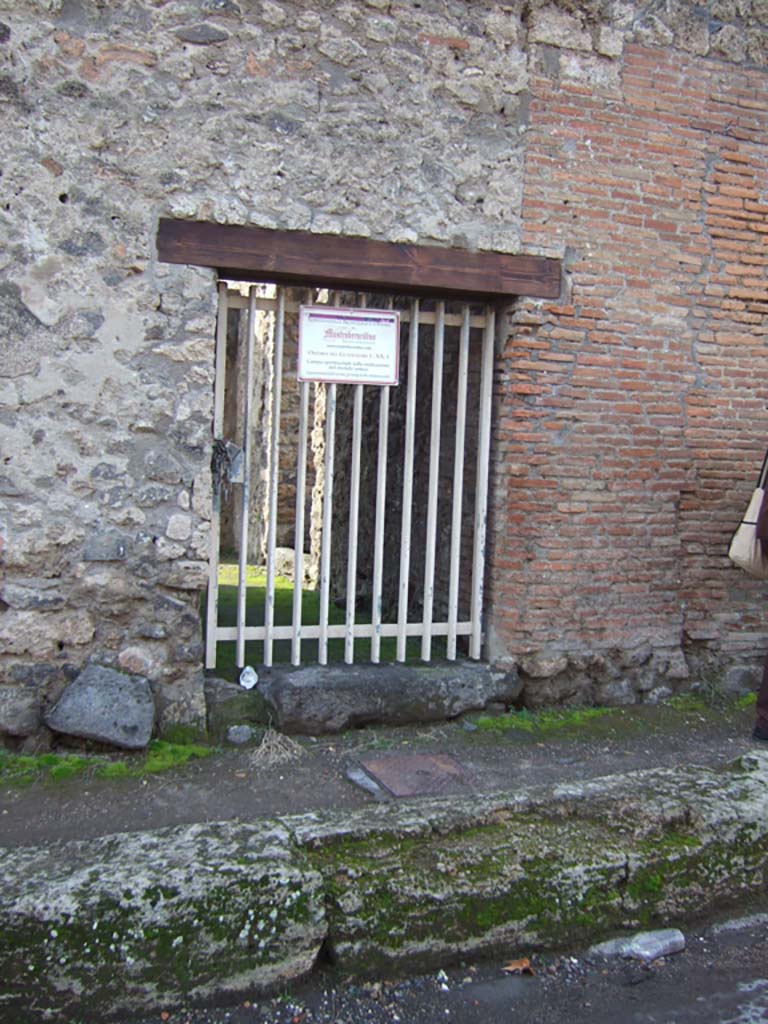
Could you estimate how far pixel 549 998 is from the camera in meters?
2.95

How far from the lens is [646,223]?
16.9 ft

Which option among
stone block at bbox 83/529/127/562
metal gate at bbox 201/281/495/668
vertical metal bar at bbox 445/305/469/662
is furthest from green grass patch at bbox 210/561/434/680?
stone block at bbox 83/529/127/562

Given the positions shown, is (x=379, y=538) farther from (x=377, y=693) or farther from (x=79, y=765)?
(x=79, y=765)

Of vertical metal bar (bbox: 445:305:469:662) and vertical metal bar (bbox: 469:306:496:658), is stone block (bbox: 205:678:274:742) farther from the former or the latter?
vertical metal bar (bbox: 469:306:496:658)

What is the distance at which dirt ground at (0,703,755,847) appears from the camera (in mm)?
3682

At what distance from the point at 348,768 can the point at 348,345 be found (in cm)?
218

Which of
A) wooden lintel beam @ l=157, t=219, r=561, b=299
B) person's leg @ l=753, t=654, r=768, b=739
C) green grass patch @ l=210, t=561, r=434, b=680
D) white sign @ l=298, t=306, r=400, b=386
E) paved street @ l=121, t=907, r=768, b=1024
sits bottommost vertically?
paved street @ l=121, t=907, r=768, b=1024

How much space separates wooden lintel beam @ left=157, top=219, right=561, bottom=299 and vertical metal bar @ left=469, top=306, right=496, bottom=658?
278 millimetres

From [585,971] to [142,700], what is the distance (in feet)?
7.56

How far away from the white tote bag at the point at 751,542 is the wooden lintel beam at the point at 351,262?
5.35ft

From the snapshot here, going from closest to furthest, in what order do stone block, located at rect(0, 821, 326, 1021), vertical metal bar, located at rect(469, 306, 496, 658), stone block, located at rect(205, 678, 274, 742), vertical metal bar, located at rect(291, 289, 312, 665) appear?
1. stone block, located at rect(0, 821, 326, 1021)
2. stone block, located at rect(205, 678, 274, 742)
3. vertical metal bar, located at rect(291, 289, 312, 665)
4. vertical metal bar, located at rect(469, 306, 496, 658)

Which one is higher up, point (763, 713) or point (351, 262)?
point (351, 262)

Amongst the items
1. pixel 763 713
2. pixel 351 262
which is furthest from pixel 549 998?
pixel 351 262

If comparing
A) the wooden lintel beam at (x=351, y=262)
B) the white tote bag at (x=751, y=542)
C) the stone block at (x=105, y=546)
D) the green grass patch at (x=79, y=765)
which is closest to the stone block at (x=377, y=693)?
the green grass patch at (x=79, y=765)
